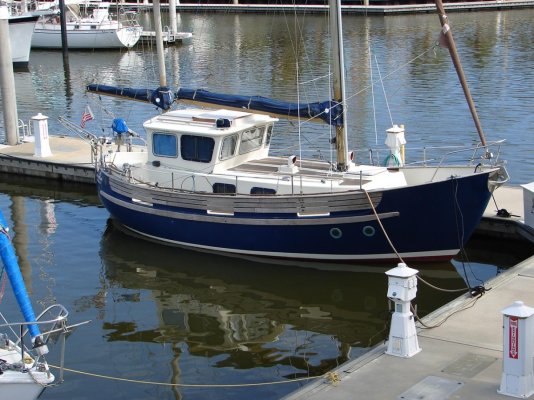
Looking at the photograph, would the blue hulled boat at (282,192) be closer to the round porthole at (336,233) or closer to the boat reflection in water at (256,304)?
the round porthole at (336,233)

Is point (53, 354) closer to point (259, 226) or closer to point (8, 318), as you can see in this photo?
point (8, 318)

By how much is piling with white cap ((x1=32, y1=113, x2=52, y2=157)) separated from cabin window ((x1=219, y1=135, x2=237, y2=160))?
33.0 ft

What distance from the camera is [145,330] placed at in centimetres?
1970

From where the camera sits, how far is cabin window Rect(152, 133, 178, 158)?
2405cm

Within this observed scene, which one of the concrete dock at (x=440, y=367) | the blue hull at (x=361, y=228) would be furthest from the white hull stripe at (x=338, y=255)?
the concrete dock at (x=440, y=367)

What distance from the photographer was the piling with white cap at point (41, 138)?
104ft

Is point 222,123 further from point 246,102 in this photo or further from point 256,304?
point 256,304

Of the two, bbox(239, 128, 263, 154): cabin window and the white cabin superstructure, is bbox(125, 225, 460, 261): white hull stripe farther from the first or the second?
bbox(239, 128, 263, 154): cabin window

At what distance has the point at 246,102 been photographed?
24.2 m

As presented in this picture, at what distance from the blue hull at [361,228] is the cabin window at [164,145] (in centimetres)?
131

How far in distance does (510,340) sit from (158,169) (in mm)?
12930


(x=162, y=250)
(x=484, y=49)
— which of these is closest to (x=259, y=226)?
(x=162, y=250)

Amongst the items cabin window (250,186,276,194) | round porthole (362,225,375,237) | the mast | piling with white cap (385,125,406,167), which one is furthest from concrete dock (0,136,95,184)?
round porthole (362,225,375,237)

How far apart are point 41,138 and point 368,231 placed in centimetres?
1411
